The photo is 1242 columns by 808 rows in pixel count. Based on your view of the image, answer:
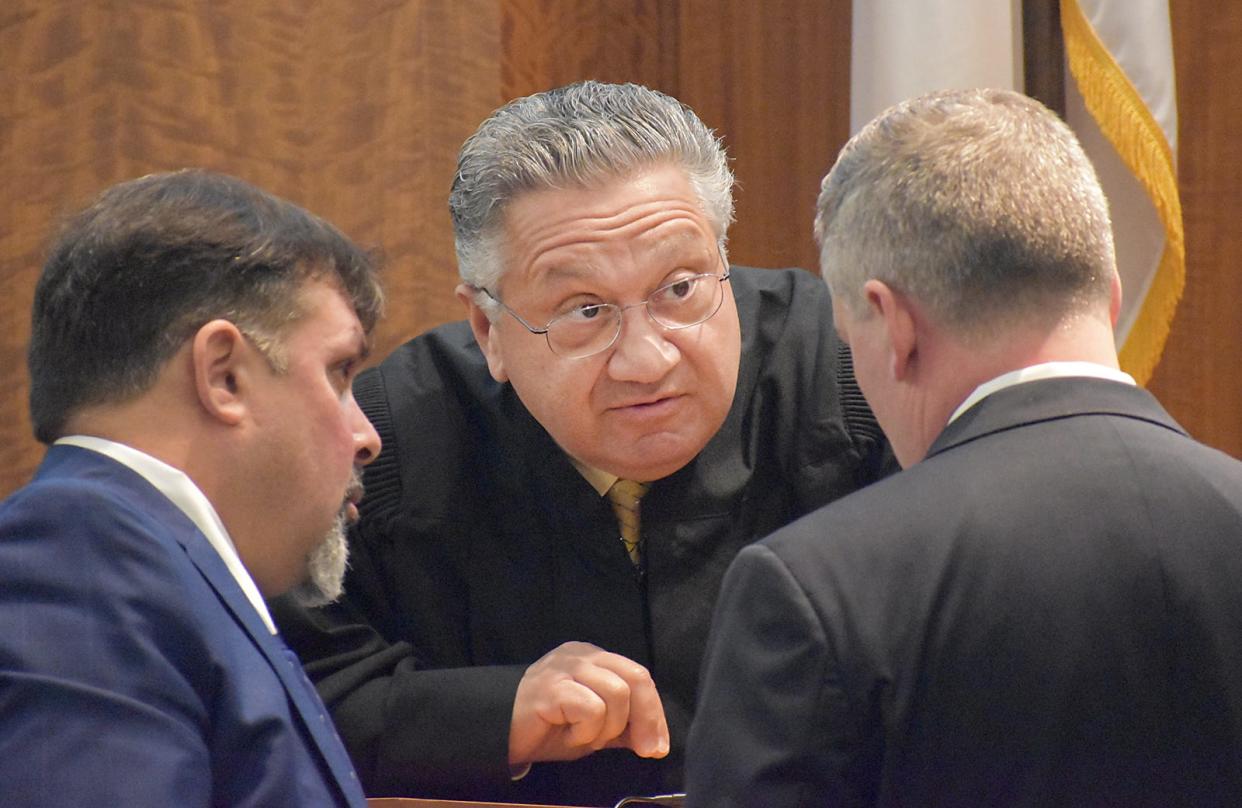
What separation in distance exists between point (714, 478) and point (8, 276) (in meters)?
1.45

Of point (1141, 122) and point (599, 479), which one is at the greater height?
point (1141, 122)

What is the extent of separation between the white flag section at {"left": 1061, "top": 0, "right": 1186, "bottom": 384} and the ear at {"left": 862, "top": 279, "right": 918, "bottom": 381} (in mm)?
1693

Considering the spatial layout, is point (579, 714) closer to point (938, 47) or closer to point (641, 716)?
point (641, 716)

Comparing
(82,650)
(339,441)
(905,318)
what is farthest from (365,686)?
(905,318)

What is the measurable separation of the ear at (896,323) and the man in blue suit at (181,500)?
655 millimetres

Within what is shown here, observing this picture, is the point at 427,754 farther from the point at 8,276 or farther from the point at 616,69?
the point at 616,69

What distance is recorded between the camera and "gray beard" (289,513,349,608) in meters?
1.86

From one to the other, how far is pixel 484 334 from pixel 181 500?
3.03ft

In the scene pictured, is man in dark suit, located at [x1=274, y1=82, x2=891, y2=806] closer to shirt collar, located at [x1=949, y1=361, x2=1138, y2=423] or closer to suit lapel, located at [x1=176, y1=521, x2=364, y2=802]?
suit lapel, located at [x1=176, y1=521, x2=364, y2=802]

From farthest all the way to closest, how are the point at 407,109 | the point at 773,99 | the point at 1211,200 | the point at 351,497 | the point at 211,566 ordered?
the point at 773,99, the point at 1211,200, the point at 407,109, the point at 351,497, the point at 211,566

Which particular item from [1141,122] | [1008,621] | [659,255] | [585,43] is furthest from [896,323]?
[585,43]

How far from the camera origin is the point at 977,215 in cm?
139

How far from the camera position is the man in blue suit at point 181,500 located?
129 cm

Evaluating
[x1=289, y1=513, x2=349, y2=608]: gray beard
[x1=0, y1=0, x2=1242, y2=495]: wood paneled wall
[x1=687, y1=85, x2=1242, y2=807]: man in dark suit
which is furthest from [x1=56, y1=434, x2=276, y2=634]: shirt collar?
[x1=0, y1=0, x2=1242, y2=495]: wood paneled wall
